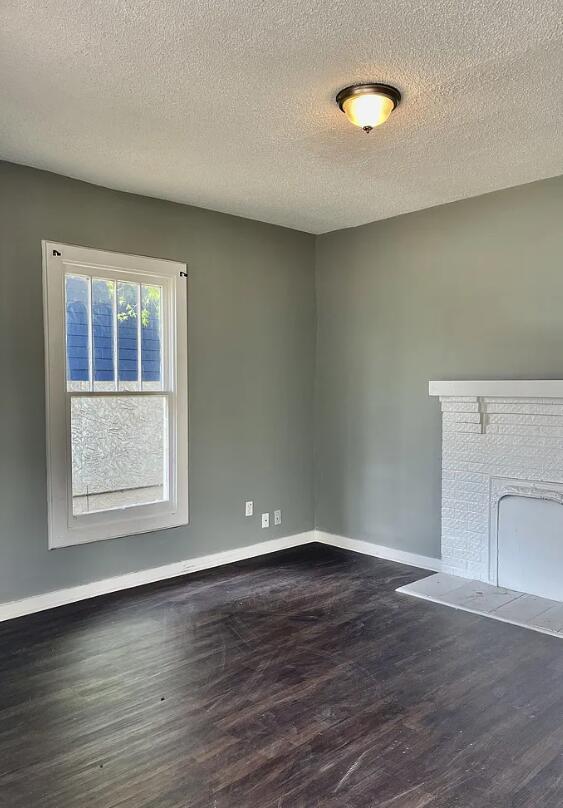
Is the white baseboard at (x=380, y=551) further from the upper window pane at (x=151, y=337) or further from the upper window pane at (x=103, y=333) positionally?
the upper window pane at (x=103, y=333)

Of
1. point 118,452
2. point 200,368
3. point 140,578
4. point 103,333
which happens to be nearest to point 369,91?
point 103,333

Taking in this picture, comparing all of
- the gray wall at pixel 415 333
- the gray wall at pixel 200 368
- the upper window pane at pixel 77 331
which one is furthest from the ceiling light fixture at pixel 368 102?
the upper window pane at pixel 77 331

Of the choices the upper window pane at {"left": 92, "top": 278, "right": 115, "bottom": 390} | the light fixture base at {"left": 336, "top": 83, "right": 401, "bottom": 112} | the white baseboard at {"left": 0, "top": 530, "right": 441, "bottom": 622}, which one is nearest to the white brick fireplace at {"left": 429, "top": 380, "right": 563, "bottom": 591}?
the white baseboard at {"left": 0, "top": 530, "right": 441, "bottom": 622}

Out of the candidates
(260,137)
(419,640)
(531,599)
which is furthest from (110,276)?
(531,599)

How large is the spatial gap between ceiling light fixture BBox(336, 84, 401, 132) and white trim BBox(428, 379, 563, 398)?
1881 millimetres

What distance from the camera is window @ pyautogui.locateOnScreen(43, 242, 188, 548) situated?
363cm

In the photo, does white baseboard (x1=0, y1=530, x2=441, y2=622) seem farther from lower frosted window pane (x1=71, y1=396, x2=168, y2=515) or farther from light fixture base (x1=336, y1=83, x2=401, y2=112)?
light fixture base (x1=336, y1=83, x2=401, y2=112)

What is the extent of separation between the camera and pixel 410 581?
412 centimetres

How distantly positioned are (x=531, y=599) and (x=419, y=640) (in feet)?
3.19

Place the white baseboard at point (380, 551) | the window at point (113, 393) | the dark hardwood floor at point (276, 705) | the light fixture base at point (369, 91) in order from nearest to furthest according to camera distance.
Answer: the dark hardwood floor at point (276, 705)
the light fixture base at point (369, 91)
the window at point (113, 393)
the white baseboard at point (380, 551)

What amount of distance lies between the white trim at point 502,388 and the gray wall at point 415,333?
5.2 inches

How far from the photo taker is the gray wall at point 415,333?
3.83 metres

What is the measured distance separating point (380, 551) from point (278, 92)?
3370mm

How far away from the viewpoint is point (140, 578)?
4.04 m
